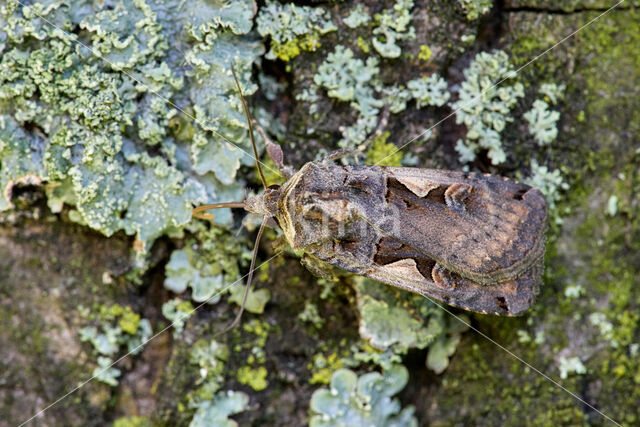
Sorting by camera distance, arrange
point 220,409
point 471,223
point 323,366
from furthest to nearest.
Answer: point 323,366, point 220,409, point 471,223

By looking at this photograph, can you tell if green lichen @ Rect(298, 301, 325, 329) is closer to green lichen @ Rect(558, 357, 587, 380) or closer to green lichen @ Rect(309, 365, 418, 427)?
green lichen @ Rect(309, 365, 418, 427)

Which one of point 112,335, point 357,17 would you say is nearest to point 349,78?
point 357,17

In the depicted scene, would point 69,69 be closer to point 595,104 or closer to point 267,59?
point 267,59

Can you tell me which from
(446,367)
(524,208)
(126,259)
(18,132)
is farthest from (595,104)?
(18,132)

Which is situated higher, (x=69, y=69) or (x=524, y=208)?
(x=69, y=69)

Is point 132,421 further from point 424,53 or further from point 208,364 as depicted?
point 424,53

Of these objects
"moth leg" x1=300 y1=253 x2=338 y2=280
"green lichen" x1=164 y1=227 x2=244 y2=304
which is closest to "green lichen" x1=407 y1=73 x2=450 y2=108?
"moth leg" x1=300 y1=253 x2=338 y2=280

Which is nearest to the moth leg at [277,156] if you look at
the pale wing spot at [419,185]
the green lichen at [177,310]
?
the pale wing spot at [419,185]
